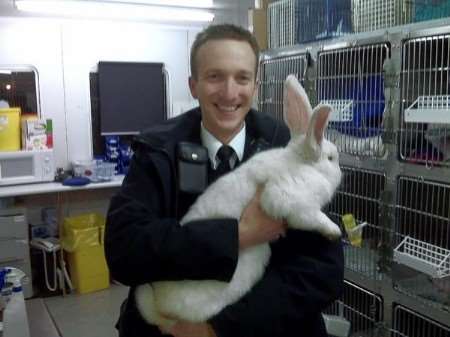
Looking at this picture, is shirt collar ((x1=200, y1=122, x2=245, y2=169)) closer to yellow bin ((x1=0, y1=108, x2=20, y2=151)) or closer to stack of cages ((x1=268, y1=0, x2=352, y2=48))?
stack of cages ((x1=268, y1=0, x2=352, y2=48))

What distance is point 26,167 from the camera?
A: 167 inches

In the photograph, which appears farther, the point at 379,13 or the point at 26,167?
the point at 26,167

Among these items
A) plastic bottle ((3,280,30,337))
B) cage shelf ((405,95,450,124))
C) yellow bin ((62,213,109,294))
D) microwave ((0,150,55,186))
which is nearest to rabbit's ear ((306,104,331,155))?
cage shelf ((405,95,450,124))

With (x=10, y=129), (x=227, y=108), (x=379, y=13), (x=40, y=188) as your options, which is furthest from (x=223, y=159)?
(x=10, y=129)

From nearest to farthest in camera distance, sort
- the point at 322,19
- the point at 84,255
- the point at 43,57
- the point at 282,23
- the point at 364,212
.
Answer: the point at 364,212 < the point at 322,19 < the point at 282,23 < the point at 84,255 < the point at 43,57

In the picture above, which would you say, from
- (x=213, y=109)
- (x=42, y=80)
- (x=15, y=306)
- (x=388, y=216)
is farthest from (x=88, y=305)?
(x=213, y=109)

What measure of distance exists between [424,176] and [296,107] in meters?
0.60

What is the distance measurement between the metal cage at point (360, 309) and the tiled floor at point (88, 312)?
198 cm

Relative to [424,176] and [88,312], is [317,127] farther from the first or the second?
[88,312]

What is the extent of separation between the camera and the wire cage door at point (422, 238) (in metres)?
1.63

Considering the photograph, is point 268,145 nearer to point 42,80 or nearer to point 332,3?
point 332,3

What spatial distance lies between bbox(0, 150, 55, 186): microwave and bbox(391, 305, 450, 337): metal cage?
342 centimetres

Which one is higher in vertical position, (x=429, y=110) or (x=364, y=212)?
(x=429, y=110)

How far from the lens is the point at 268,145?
1366 millimetres
